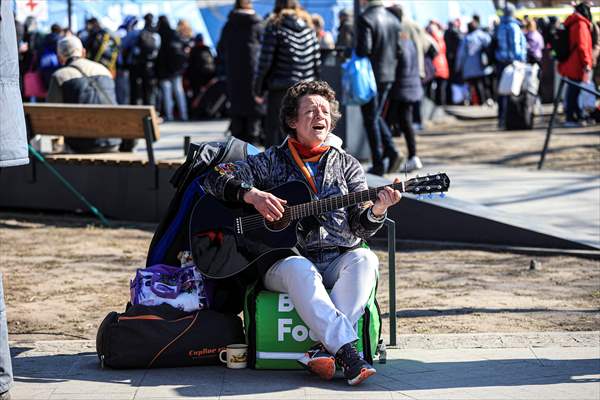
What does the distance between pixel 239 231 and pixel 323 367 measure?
2.73ft

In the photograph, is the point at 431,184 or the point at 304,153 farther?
the point at 304,153

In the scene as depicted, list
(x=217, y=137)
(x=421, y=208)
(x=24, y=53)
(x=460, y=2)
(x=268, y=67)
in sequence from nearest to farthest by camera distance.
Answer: (x=421, y=208) → (x=268, y=67) → (x=217, y=137) → (x=24, y=53) → (x=460, y=2)

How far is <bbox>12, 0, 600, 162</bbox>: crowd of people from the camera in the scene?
11.7 metres

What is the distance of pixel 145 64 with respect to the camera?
2033cm

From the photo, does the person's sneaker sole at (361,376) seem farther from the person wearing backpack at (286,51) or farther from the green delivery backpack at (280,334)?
the person wearing backpack at (286,51)

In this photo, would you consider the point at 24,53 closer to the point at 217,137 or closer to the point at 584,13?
the point at 217,137

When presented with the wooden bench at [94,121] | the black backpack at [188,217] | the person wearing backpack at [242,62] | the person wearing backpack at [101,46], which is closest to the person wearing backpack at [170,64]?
the person wearing backpack at [101,46]

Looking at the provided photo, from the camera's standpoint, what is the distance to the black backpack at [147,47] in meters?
20.1

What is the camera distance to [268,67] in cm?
1140

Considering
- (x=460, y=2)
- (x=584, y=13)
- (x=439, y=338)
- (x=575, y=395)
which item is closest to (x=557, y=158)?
(x=584, y=13)

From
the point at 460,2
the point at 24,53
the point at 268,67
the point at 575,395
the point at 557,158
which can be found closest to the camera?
the point at 575,395

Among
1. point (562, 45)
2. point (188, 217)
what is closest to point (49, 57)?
point (562, 45)

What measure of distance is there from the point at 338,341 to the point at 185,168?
1.34 metres

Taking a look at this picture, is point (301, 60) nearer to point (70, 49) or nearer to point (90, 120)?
point (90, 120)
